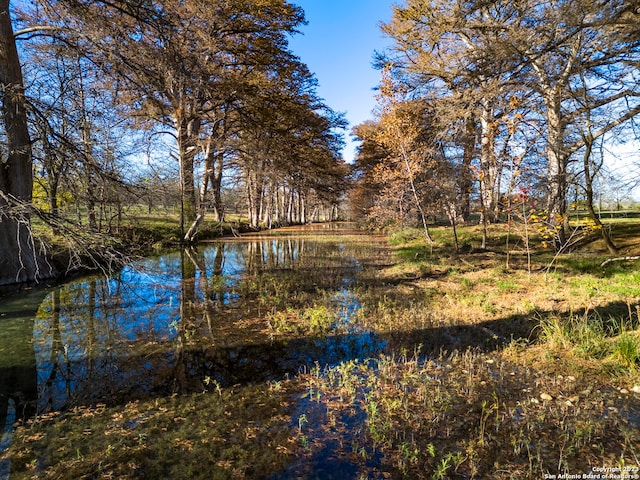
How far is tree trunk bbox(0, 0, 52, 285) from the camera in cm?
609

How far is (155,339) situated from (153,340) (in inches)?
2.0

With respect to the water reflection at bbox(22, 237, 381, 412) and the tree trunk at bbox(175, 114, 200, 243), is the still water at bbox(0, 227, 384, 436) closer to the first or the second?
the water reflection at bbox(22, 237, 381, 412)

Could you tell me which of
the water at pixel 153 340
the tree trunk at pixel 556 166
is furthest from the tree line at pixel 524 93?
the water at pixel 153 340

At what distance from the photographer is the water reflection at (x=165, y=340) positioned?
461 cm

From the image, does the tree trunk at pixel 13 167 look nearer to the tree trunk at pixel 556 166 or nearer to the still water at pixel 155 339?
the still water at pixel 155 339

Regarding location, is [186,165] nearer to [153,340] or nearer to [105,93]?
[105,93]

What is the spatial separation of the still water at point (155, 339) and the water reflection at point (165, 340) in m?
0.02

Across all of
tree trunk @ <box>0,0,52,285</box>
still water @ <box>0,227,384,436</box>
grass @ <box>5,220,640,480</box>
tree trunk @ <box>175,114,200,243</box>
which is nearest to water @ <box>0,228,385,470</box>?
still water @ <box>0,227,384,436</box>

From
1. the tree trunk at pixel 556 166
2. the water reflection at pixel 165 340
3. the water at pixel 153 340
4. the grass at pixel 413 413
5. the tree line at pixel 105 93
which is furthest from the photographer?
the tree trunk at pixel 556 166

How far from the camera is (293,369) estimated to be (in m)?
5.01

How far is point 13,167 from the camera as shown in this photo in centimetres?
816

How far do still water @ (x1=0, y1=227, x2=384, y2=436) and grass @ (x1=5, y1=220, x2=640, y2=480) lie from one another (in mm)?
308

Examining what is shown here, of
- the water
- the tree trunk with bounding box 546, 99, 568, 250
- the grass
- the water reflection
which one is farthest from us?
the tree trunk with bounding box 546, 99, 568, 250

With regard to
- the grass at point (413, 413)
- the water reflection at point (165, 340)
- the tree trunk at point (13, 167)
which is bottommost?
the grass at point (413, 413)
